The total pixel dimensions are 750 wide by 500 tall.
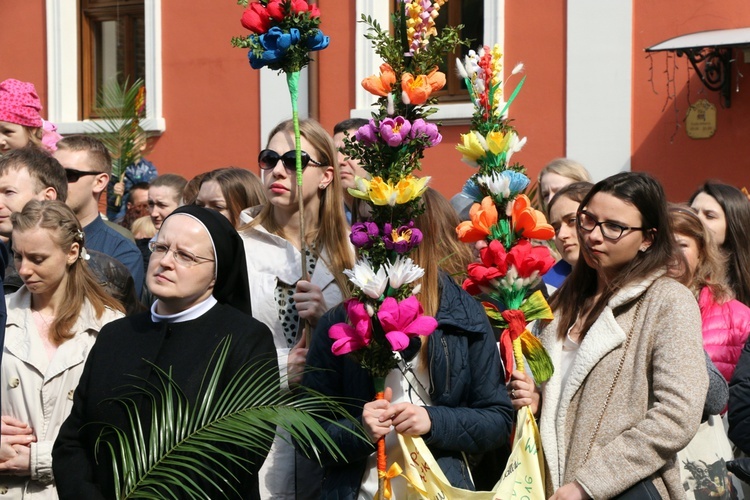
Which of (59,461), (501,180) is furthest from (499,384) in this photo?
(59,461)

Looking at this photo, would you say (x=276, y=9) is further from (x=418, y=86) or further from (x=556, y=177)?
(x=556, y=177)

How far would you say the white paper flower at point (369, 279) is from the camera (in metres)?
3.58

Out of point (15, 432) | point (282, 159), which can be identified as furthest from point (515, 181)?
point (15, 432)

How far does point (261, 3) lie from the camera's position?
14.5 feet

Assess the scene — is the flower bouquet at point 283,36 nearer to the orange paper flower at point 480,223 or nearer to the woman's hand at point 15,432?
the orange paper flower at point 480,223

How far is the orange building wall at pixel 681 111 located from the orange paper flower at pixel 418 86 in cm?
621

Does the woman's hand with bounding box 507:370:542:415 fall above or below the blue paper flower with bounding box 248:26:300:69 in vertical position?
below

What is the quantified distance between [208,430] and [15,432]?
47.3 inches

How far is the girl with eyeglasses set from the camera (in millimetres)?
4602

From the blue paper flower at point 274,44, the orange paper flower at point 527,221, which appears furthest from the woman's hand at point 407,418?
the blue paper flower at point 274,44

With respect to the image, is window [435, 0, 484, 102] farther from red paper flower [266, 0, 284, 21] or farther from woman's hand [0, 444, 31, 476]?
woman's hand [0, 444, 31, 476]

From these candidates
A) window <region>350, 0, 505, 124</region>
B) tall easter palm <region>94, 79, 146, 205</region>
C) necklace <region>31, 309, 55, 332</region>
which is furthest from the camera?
tall easter palm <region>94, 79, 146, 205</region>

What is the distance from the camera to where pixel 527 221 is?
407 centimetres

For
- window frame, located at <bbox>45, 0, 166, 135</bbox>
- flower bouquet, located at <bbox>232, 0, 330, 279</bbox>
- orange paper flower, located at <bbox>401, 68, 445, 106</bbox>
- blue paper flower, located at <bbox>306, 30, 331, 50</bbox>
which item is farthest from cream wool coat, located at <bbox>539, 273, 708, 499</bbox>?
window frame, located at <bbox>45, 0, 166, 135</bbox>
